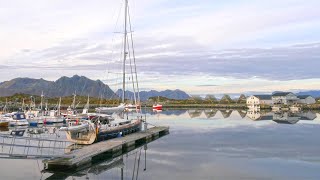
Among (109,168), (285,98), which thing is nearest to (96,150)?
(109,168)

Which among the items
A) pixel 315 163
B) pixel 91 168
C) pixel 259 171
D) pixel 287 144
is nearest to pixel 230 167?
pixel 259 171

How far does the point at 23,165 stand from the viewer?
28188mm

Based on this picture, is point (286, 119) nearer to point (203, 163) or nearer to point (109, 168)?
point (203, 163)

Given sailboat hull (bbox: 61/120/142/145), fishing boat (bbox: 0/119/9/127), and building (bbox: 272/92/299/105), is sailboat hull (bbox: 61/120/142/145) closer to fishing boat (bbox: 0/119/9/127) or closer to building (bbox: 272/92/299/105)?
fishing boat (bbox: 0/119/9/127)

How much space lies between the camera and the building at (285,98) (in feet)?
557

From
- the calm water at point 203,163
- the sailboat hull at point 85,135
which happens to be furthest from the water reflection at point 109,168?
the sailboat hull at point 85,135

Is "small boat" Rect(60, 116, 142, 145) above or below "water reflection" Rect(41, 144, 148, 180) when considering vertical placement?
above

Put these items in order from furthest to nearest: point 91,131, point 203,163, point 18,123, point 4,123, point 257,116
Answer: point 257,116 → point 18,123 → point 4,123 → point 91,131 → point 203,163

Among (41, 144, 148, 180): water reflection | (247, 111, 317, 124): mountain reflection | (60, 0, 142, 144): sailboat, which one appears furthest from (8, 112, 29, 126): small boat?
(247, 111, 317, 124): mountain reflection

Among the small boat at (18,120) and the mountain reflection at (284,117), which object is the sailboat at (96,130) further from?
the mountain reflection at (284,117)

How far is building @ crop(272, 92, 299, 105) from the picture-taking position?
170 metres

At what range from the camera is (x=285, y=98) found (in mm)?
169625

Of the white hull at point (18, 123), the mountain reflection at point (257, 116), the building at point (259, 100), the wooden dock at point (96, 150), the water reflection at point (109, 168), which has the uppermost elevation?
the building at point (259, 100)

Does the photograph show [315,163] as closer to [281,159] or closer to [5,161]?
[281,159]
